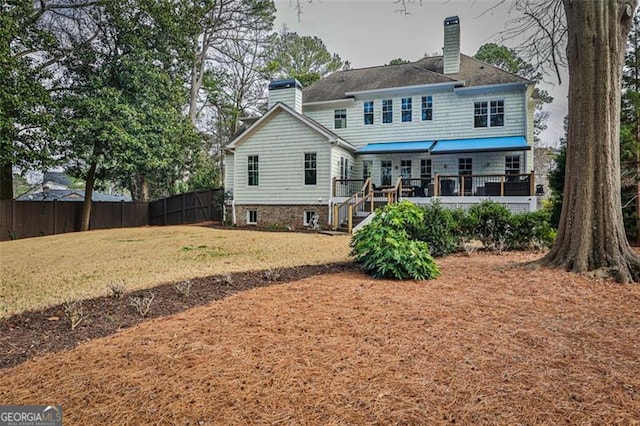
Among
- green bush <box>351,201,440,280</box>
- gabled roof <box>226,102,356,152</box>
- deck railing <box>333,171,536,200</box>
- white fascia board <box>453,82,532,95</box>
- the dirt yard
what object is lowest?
the dirt yard

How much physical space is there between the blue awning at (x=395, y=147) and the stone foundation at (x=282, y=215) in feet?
12.1

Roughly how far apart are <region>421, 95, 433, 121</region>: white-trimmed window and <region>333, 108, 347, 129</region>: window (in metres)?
3.90

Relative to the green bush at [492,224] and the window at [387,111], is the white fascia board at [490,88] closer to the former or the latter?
the window at [387,111]

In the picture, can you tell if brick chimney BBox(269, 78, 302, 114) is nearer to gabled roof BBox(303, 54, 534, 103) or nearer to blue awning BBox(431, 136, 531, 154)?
gabled roof BBox(303, 54, 534, 103)

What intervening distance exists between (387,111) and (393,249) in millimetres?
13796

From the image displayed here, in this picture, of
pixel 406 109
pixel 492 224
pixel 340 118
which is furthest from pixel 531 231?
pixel 340 118

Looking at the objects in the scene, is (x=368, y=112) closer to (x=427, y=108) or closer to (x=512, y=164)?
(x=427, y=108)

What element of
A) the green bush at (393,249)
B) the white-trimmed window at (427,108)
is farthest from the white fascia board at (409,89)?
the green bush at (393,249)

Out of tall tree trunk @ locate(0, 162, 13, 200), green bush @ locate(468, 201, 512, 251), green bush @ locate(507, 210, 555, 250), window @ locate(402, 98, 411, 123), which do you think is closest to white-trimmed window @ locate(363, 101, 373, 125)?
window @ locate(402, 98, 411, 123)

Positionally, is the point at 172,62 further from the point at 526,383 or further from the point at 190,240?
the point at 526,383

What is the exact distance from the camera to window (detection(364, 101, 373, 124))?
60.5 feet

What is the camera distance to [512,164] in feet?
53.4

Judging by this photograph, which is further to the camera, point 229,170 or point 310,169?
point 229,170

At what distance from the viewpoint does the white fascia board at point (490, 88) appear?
51.2 feet
